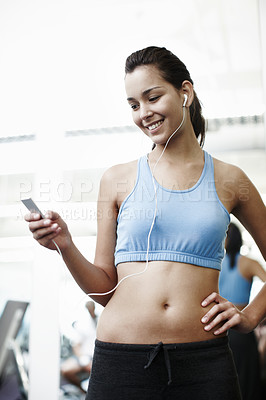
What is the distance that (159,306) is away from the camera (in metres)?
0.84

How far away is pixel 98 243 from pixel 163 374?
335mm

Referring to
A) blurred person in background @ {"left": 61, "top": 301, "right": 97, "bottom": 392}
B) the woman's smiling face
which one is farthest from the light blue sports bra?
blurred person in background @ {"left": 61, "top": 301, "right": 97, "bottom": 392}

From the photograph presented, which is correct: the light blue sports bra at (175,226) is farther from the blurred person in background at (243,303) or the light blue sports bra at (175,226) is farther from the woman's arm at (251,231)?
the blurred person in background at (243,303)

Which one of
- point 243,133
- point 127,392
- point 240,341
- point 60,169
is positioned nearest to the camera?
point 127,392

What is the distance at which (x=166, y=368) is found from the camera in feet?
2.61

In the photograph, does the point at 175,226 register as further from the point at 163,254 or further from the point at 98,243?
the point at 98,243

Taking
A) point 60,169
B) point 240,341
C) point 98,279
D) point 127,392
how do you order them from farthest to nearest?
point 60,169, point 240,341, point 98,279, point 127,392

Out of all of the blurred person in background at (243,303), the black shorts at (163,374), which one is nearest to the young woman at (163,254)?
the black shorts at (163,374)

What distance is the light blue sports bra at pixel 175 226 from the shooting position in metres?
0.89

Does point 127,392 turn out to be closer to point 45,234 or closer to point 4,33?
point 45,234

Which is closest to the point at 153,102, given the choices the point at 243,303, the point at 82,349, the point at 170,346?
the point at 170,346

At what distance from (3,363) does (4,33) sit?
2004 millimetres

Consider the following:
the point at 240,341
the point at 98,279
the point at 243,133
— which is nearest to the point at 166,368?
the point at 98,279

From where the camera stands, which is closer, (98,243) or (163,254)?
(163,254)
